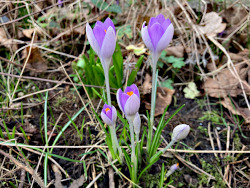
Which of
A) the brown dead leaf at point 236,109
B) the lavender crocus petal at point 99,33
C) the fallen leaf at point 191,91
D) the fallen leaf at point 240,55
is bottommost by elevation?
the brown dead leaf at point 236,109

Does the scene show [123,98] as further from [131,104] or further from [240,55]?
[240,55]

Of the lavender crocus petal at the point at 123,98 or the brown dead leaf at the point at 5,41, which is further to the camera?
the brown dead leaf at the point at 5,41

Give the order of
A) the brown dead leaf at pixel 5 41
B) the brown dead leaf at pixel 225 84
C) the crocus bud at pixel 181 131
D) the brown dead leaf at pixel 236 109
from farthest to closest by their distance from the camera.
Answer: the brown dead leaf at pixel 5 41 → the brown dead leaf at pixel 225 84 → the brown dead leaf at pixel 236 109 → the crocus bud at pixel 181 131

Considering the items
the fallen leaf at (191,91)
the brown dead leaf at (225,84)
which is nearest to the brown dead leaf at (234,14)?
the brown dead leaf at (225,84)

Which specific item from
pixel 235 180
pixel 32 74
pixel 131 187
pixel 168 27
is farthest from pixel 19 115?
pixel 235 180

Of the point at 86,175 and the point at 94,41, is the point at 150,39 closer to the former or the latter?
the point at 94,41

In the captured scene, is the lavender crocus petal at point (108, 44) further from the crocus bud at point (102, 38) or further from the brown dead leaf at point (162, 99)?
the brown dead leaf at point (162, 99)
